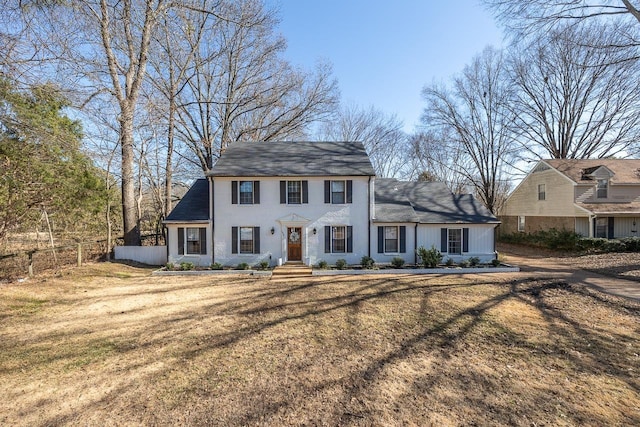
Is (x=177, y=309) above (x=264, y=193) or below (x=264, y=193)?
below

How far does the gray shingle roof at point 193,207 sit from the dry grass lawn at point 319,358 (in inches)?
200

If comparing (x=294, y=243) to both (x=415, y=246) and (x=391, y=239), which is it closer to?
(x=391, y=239)

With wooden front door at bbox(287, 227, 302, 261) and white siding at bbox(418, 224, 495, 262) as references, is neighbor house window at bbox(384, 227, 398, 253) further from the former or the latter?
wooden front door at bbox(287, 227, 302, 261)

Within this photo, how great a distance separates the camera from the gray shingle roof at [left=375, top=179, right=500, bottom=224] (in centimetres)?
1408

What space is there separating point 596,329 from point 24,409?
34.7ft

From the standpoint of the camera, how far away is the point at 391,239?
45.6ft

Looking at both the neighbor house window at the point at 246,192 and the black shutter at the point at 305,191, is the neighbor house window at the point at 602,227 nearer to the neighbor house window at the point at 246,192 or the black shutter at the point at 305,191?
the black shutter at the point at 305,191

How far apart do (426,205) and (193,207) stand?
12381 millimetres

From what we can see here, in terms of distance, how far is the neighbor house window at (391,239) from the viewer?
13836 mm

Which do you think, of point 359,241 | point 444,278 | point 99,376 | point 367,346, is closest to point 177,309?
point 99,376

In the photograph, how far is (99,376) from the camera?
178 inches

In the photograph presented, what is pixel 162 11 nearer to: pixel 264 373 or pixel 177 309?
pixel 177 309

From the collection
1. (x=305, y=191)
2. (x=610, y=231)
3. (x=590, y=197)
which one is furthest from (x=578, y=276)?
(x=305, y=191)

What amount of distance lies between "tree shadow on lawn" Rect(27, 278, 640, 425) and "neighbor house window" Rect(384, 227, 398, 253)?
538 cm
